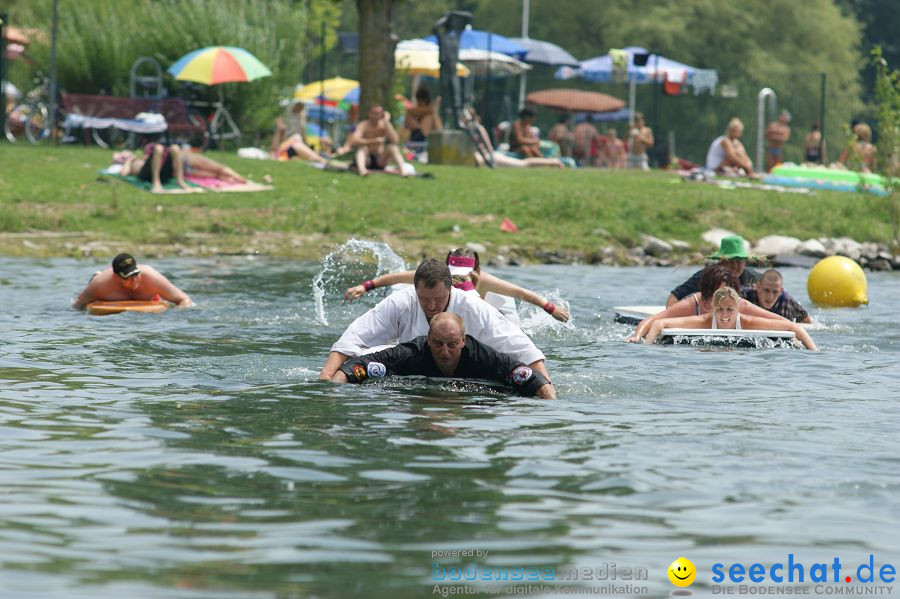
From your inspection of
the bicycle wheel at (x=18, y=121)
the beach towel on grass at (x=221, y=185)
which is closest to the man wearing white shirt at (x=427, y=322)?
the beach towel on grass at (x=221, y=185)

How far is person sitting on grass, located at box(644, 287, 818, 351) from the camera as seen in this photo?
14547 millimetres

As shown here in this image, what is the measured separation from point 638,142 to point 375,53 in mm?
8505

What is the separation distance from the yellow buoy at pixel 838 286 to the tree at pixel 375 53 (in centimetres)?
1335

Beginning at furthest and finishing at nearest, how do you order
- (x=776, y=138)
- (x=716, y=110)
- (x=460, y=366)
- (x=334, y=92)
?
1. (x=716, y=110)
2. (x=334, y=92)
3. (x=776, y=138)
4. (x=460, y=366)

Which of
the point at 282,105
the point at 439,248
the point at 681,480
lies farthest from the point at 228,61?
the point at 681,480

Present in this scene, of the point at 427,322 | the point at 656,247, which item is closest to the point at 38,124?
the point at 656,247

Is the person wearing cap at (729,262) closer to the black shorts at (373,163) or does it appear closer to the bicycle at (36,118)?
the black shorts at (373,163)

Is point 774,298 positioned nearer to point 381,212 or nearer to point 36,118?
point 381,212

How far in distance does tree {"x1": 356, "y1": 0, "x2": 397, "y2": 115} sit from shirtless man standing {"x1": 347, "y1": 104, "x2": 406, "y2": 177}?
120 inches

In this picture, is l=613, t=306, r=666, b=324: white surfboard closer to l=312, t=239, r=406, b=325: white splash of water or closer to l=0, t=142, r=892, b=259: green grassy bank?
l=312, t=239, r=406, b=325: white splash of water

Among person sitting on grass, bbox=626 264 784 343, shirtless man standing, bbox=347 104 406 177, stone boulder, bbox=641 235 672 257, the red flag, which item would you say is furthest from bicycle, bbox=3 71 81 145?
person sitting on grass, bbox=626 264 784 343

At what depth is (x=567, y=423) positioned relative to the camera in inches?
400

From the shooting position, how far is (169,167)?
1006 inches

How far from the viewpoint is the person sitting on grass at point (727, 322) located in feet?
47.7
